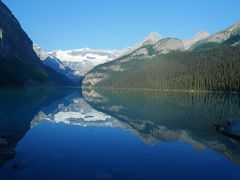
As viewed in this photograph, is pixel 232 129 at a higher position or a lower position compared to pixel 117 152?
higher

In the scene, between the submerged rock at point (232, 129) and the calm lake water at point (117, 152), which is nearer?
the calm lake water at point (117, 152)

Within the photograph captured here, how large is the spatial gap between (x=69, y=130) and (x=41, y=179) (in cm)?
2539

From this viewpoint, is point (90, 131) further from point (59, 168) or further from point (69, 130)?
point (59, 168)

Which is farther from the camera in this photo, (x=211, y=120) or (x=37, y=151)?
(x=211, y=120)

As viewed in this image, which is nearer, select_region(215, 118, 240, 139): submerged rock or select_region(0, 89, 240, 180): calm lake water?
select_region(0, 89, 240, 180): calm lake water

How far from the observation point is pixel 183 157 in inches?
1254

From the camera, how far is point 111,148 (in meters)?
35.2

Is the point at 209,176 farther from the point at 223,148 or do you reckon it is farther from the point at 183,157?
the point at 223,148

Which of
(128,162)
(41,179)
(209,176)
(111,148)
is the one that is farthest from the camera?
(111,148)

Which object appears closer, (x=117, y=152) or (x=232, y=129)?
(x=117, y=152)

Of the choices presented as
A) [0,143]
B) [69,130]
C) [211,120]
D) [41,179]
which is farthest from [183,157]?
[211,120]

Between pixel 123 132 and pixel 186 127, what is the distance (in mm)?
10694

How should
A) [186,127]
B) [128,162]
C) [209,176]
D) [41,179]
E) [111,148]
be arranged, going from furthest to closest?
1. [186,127]
2. [111,148]
3. [128,162]
4. [209,176]
5. [41,179]

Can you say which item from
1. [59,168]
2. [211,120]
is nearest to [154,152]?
[59,168]
